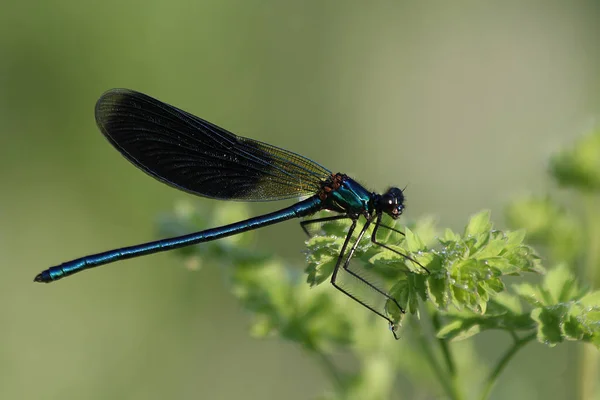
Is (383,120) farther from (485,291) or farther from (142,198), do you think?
(485,291)

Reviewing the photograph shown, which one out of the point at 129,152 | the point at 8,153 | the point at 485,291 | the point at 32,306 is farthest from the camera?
the point at 8,153

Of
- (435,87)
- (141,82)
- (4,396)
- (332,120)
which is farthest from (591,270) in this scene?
(435,87)

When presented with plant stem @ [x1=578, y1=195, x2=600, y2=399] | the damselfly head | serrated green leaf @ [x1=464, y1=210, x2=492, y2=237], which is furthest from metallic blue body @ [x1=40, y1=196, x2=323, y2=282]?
serrated green leaf @ [x1=464, y1=210, x2=492, y2=237]

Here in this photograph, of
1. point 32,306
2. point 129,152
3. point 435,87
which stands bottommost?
point 129,152

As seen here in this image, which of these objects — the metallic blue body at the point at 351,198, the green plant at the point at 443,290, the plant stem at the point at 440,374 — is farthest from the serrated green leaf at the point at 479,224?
the metallic blue body at the point at 351,198

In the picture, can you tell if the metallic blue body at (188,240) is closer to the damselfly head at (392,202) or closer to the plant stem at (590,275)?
the damselfly head at (392,202)

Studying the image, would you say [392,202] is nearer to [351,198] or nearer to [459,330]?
[351,198]

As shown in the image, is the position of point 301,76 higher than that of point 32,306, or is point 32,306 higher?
point 301,76

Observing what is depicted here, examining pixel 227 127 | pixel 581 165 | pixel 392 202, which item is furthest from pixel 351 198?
pixel 227 127
